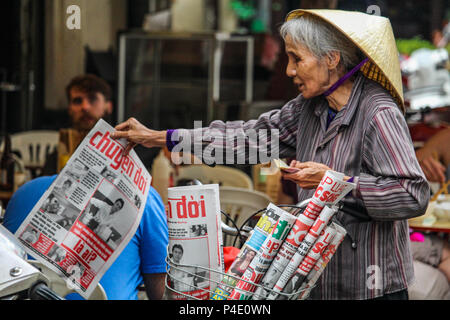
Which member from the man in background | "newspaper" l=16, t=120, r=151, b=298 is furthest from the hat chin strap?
the man in background

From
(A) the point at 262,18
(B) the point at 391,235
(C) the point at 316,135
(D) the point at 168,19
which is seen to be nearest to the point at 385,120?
(C) the point at 316,135

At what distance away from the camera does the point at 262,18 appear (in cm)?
908

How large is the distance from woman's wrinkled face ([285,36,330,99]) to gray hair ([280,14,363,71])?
14 millimetres

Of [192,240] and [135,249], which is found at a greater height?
[192,240]

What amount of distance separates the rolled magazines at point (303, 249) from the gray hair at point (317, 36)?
1.70 feet

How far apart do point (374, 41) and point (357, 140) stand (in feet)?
0.82

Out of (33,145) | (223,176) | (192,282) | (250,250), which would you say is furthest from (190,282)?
(33,145)

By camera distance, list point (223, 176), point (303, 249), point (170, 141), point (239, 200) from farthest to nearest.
→ point (223, 176) < point (239, 200) < point (170, 141) < point (303, 249)

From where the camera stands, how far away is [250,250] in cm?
131

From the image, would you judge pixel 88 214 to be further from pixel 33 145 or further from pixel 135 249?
pixel 33 145

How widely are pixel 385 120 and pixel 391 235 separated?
1.09 feet

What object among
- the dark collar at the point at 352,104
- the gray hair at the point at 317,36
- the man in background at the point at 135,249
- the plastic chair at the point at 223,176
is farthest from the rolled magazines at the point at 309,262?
the plastic chair at the point at 223,176

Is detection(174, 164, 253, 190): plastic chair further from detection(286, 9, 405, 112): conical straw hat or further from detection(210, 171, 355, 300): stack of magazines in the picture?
detection(210, 171, 355, 300): stack of magazines

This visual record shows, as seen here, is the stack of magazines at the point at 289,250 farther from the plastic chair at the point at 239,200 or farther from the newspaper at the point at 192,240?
the plastic chair at the point at 239,200
